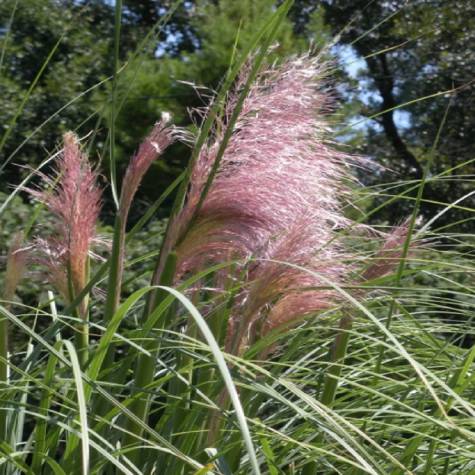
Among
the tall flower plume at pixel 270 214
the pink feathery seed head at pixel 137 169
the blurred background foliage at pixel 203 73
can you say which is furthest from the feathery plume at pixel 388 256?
the blurred background foliage at pixel 203 73

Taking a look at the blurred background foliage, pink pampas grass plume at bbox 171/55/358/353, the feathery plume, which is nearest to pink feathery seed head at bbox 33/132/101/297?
pink pampas grass plume at bbox 171/55/358/353

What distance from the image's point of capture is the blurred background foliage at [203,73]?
278 inches

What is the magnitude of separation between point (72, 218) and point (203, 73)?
5460 millimetres

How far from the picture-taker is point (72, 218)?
1773 mm

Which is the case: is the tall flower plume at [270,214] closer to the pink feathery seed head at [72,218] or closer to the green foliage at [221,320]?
the green foliage at [221,320]

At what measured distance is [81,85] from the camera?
8367 millimetres

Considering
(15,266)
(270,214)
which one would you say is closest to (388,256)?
(270,214)

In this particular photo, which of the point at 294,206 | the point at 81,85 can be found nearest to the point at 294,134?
the point at 294,206

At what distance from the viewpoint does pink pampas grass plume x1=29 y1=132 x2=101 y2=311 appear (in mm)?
1779

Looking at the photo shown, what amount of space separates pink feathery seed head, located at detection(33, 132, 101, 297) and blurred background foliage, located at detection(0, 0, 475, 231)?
14.5 feet

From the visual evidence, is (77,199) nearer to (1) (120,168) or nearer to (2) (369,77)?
(1) (120,168)

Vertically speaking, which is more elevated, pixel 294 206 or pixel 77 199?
pixel 294 206

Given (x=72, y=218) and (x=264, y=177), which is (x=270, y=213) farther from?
(x=72, y=218)

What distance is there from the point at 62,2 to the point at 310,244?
8192 millimetres
